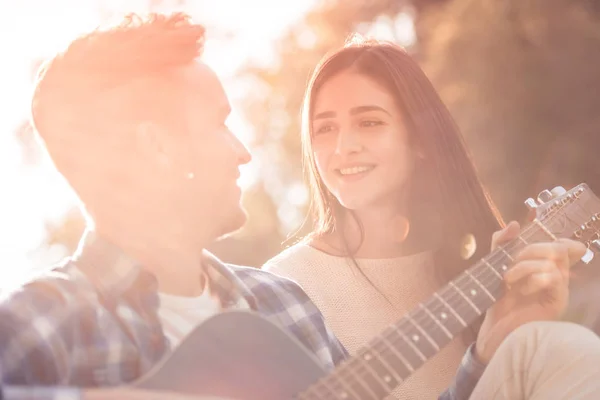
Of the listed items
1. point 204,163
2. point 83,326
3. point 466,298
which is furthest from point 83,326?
point 466,298

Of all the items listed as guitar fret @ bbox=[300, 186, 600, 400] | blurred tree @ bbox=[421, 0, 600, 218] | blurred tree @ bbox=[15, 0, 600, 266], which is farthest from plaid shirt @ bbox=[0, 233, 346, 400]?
blurred tree @ bbox=[421, 0, 600, 218]

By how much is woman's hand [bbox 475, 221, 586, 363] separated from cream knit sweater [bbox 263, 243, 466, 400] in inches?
6.4

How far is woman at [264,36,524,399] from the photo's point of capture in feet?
4.21

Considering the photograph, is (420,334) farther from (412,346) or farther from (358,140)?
(358,140)

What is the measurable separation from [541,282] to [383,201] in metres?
0.36

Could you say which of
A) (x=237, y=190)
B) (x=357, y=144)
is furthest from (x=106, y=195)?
(x=357, y=144)

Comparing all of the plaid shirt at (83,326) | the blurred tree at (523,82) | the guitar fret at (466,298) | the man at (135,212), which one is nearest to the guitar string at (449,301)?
the guitar fret at (466,298)

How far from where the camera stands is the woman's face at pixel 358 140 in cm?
128

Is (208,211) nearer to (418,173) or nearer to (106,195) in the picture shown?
(106,195)

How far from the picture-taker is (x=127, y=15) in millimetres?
979

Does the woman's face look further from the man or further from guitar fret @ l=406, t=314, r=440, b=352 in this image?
guitar fret @ l=406, t=314, r=440, b=352

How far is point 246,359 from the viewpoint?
82 centimetres

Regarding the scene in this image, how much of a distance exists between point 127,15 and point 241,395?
541mm

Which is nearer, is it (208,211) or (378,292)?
(208,211)
